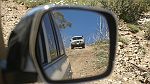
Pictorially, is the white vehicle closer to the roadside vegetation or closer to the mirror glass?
the mirror glass

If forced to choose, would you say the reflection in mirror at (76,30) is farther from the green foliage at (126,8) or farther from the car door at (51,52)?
the green foliage at (126,8)

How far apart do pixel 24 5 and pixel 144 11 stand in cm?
520

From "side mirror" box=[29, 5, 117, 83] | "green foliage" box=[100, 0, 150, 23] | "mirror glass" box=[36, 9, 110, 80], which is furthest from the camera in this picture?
"green foliage" box=[100, 0, 150, 23]

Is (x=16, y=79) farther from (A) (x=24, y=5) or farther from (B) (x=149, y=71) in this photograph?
(A) (x=24, y=5)

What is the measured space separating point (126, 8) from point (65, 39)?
1303 centimetres

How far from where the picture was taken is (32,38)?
1.58 meters

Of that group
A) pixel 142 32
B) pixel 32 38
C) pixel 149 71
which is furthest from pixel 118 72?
pixel 32 38

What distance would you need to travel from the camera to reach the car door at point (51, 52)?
1779mm

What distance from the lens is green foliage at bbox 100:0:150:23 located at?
46.0 feet

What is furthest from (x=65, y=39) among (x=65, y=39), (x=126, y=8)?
(x=126, y=8)

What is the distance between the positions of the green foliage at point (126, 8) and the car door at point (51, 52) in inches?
449

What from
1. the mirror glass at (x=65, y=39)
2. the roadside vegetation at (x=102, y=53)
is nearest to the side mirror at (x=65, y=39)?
the mirror glass at (x=65, y=39)

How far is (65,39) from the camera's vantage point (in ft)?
7.00

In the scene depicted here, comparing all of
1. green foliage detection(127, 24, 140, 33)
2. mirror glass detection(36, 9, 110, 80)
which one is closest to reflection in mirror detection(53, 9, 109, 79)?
mirror glass detection(36, 9, 110, 80)
